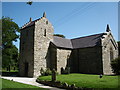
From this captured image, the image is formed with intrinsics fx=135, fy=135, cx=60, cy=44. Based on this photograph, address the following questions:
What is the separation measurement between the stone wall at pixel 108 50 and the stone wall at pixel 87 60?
3.50 ft

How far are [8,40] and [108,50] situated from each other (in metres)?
24.7

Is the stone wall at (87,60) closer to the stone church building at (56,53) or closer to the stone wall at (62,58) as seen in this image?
the stone church building at (56,53)

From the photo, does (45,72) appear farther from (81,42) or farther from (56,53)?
(81,42)

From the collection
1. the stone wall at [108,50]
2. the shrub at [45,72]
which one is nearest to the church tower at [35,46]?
the shrub at [45,72]

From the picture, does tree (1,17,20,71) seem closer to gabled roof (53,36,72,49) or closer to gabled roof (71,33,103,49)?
gabled roof (53,36,72,49)

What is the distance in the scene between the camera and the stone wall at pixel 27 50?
26.5m

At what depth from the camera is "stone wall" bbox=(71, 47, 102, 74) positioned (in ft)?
→ 88.4

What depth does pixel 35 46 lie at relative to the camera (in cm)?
2648

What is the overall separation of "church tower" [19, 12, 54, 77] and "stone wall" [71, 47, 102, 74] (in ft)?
23.3

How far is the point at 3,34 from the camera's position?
1375 inches

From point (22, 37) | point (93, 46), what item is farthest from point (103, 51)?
point (22, 37)

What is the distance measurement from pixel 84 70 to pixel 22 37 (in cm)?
1552

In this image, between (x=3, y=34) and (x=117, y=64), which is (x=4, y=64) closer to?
(x=3, y=34)

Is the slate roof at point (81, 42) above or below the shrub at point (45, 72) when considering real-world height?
above
